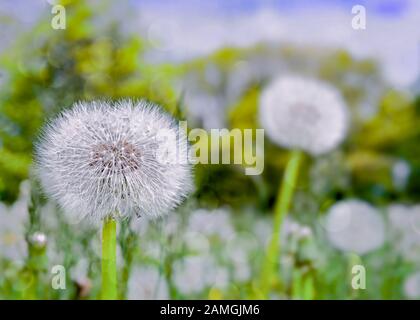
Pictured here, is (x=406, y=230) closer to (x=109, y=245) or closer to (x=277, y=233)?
(x=277, y=233)

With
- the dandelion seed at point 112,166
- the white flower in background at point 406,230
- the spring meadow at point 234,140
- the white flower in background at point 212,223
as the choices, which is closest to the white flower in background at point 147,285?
the spring meadow at point 234,140

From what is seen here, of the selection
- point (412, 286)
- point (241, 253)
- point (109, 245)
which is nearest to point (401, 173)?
point (412, 286)

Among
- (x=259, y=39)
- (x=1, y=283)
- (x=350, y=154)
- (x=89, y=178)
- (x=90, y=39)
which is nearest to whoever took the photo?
(x=89, y=178)

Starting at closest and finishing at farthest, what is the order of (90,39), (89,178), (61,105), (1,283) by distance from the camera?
(89,178) → (61,105) → (1,283) → (90,39)

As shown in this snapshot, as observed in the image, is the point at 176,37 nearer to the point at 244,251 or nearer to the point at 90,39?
the point at 90,39

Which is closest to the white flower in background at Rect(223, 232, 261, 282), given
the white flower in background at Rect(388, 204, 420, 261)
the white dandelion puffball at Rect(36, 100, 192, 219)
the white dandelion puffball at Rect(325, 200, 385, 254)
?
the white dandelion puffball at Rect(325, 200, 385, 254)

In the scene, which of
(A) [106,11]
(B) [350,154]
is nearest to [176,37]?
(A) [106,11]
